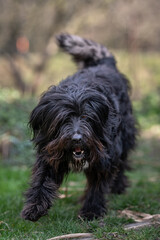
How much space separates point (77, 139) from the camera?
3695 millimetres

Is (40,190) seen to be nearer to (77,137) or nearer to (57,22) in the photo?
(77,137)

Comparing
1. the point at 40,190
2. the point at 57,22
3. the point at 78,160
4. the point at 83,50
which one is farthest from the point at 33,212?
the point at 57,22

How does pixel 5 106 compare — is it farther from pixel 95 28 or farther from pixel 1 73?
pixel 95 28

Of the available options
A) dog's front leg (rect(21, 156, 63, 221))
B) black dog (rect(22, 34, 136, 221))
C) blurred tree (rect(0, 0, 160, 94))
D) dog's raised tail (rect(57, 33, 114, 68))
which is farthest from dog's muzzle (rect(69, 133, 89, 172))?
blurred tree (rect(0, 0, 160, 94))

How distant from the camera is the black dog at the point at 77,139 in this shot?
12.6 ft

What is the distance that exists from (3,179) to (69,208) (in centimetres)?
234

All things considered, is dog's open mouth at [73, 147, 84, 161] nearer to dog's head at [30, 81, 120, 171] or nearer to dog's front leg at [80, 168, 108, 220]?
dog's head at [30, 81, 120, 171]

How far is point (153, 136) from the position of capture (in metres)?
10.6

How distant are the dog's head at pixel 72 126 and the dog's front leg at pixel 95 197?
0.34m

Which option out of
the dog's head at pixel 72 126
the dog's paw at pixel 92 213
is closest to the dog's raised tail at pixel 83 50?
the dog's head at pixel 72 126

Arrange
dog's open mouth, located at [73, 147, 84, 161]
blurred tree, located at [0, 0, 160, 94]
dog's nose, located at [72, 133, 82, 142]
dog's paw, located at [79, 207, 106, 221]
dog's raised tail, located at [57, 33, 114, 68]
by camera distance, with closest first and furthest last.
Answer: dog's nose, located at [72, 133, 82, 142] → dog's open mouth, located at [73, 147, 84, 161] → dog's paw, located at [79, 207, 106, 221] → dog's raised tail, located at [57, 33, 114, 68] → blurred tree, located at [0, 0, 160, 94]

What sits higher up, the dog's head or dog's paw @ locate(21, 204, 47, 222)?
the dog's head

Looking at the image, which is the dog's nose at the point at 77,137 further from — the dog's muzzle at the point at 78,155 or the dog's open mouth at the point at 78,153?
the dog's open mouth at the point at 78,153

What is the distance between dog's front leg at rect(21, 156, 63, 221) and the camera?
393 centimetres
